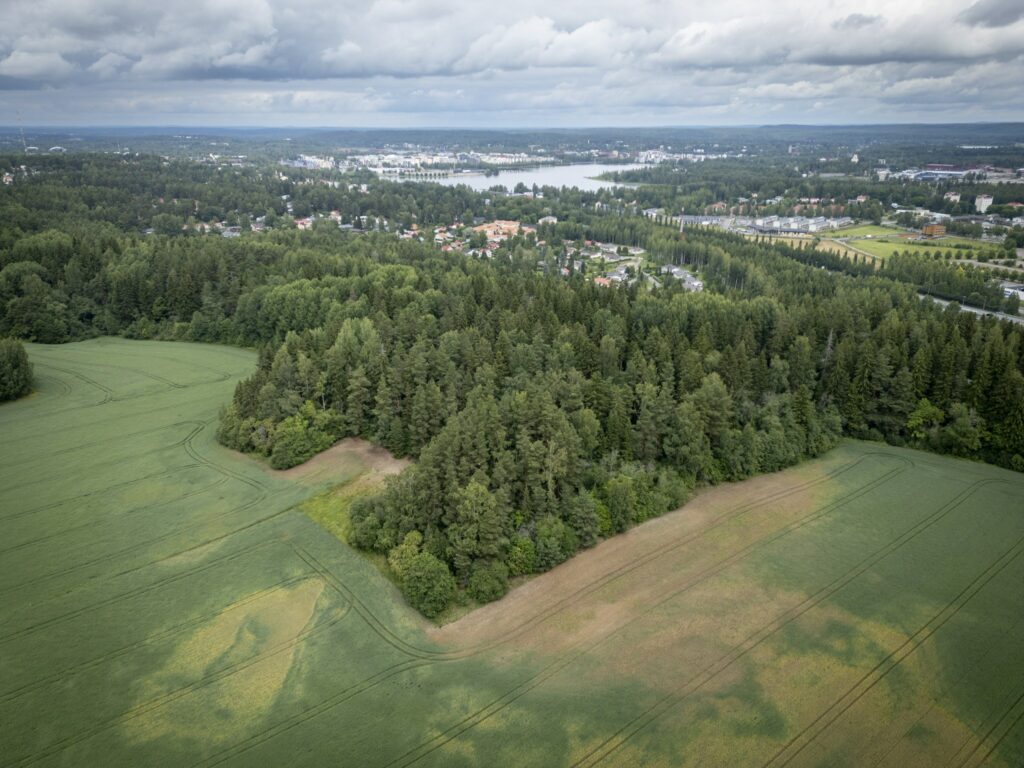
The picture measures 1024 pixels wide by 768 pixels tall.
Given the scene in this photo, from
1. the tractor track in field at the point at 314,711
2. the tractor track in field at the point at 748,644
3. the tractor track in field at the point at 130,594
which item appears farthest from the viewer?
the tractor track in field at the point at 130,594

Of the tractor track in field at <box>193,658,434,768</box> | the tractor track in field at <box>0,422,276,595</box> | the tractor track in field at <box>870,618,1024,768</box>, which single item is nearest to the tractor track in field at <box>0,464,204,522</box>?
the tractor track in field at <box>0,422,276,595</box>

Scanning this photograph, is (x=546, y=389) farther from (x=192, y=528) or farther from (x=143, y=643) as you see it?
(x=143, y=643)

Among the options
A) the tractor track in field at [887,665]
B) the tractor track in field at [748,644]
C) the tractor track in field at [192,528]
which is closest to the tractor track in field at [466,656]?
the tractor track in field at [748,644]

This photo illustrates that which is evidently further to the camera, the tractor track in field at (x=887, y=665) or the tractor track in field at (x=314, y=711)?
the tractor track in field at (x=887, y=665)

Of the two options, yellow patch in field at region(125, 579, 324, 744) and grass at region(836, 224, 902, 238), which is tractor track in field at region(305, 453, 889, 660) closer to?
yellow patch in field at region(125, 579, 324, 744)

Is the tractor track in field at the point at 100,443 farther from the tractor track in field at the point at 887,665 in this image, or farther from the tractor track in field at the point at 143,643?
the tractor track in field at the point at 887,665

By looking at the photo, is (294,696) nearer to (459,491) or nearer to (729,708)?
(459,491)
